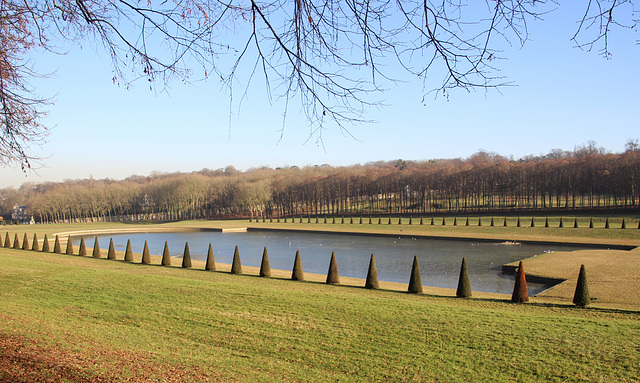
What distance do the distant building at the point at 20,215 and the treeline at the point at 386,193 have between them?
3535mm

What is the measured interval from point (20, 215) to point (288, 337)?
13815 cm

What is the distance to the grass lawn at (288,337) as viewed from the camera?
5.83m

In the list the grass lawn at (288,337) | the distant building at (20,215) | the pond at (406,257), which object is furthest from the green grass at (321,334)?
the distant building at (20,215)

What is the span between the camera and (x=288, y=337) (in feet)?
25.4

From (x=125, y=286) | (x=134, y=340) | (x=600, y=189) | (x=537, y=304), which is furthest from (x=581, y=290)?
(x=600, y=189)

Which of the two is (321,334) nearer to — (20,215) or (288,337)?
(288,337)

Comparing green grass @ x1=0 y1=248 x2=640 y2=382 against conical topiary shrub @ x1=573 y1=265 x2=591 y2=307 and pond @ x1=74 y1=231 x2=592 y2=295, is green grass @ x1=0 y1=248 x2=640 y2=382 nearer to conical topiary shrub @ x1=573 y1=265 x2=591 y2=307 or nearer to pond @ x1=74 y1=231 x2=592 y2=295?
conical topiary shrub @ x1=573 y1=265 x2=591 y2=307

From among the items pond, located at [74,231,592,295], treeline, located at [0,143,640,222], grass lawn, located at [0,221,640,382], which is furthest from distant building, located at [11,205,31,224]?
grass lawn, located at [0,221,640,382]

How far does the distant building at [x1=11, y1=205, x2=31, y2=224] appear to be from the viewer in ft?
359

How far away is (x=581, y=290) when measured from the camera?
11.1 m

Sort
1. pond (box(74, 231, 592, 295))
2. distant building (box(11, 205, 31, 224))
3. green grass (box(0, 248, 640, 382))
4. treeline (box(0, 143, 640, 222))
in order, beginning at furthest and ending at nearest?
1. distant building (box(11, 205, 31, 224))
2. treeline (box(0, 143, 640, 222))
3. pond (box(74, 231, 592, 295))
4. green grass (box(0, 248, 640, 382))

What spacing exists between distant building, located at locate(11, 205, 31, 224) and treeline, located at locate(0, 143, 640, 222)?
11.6ft

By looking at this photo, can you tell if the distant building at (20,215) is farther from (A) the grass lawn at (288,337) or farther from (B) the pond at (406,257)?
(A) the grass lawn at (288,337)

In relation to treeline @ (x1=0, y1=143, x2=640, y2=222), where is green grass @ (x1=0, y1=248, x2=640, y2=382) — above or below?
below
